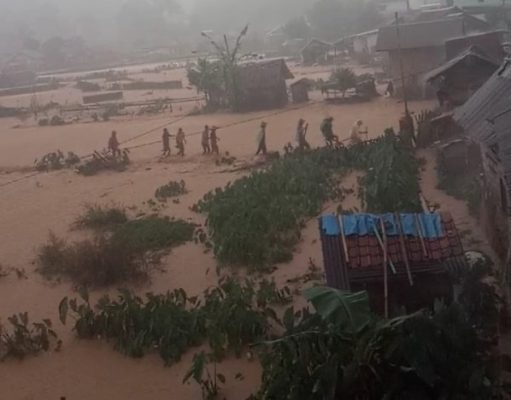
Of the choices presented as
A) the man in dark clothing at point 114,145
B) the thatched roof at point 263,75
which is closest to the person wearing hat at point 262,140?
the man in dark clothing at point 114,145

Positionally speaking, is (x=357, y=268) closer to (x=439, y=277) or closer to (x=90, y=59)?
(x=439, y=277)

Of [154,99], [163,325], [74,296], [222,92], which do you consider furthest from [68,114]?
[163,325]

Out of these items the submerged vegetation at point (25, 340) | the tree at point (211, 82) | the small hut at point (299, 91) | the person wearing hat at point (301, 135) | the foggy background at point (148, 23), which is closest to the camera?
the submerged vegetation at point (25, 340)

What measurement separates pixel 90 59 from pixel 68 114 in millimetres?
41019

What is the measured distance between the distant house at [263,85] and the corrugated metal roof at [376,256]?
2349 cm

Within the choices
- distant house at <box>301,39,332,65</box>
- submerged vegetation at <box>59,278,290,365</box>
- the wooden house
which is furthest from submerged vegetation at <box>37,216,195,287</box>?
distant house at <box>301,39,332,65</box>

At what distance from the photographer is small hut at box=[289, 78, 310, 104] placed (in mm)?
32344

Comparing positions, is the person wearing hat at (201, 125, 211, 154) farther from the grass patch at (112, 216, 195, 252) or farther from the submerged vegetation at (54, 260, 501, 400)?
the submerged vegetation at (54, 260, 501, 400)

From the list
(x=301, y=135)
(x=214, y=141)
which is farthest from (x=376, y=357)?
(x=214, y=141)

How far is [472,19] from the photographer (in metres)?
35.6

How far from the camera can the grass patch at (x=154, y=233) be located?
46.7ft

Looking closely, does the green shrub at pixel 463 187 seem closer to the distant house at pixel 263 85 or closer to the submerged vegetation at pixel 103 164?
the submerged vegetation at pixel 103 164

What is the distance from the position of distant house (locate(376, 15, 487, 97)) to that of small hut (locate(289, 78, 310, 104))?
4054 mm

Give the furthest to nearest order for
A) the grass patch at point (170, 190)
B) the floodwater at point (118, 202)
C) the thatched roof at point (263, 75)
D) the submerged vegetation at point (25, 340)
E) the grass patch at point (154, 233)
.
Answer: the thatched roof at point (263, 75), the grass patch at point (170, 190), the grass patch at point (154, 233), the submerged vegetation at point (25, 340), the floodwater at point (118, 202)
